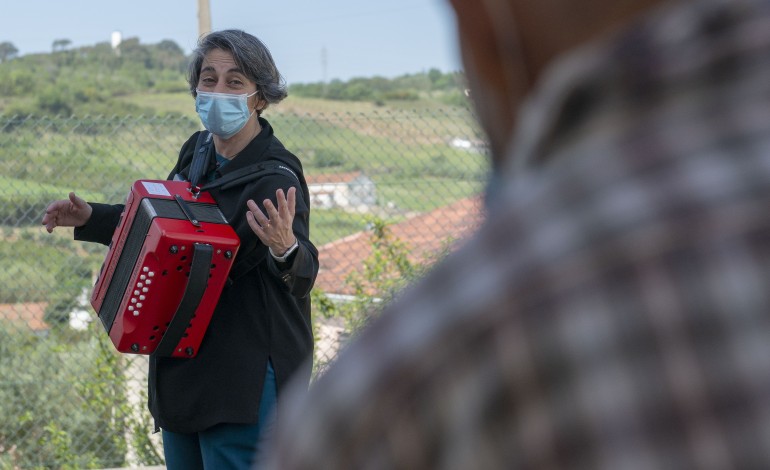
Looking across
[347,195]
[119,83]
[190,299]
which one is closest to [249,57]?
[190,299]

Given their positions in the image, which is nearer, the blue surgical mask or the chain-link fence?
the blue surgical mask

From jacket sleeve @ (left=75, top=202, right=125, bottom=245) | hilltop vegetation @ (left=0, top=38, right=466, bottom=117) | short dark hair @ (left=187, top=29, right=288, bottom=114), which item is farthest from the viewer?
hilltop vegetation @ (left=0, top=38, right=466, bottom=117)

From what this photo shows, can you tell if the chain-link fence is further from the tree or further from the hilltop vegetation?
the tree

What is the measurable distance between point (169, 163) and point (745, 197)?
19.2 feet

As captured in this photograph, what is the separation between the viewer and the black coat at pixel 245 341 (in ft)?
10.1

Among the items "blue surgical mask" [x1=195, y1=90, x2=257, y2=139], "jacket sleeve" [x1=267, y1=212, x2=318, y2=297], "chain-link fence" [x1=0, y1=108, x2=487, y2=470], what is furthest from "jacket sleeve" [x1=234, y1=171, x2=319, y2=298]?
"chain-link fence" [x1=0, y1=108, x2=487, y2=470]

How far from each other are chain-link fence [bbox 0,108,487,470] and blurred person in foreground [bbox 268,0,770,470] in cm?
500

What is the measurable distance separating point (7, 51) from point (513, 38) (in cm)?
3210

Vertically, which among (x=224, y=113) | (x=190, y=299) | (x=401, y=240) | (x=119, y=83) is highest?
(x=224, y=113)

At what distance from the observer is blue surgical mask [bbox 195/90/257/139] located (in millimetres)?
3393

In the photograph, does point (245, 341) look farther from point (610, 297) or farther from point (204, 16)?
point (204, 16)

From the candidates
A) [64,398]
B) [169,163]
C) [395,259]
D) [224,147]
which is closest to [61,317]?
[64,398]

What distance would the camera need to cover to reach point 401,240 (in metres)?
5.99

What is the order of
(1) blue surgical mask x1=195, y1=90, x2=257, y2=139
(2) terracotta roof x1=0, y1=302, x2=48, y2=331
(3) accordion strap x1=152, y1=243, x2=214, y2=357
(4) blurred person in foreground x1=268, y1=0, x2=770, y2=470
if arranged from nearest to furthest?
(4) blurred person in foreground x1=268, y1=0, x2=770, y2=470, (3) accordion strap x1=152, y1=243, x2=214, y2=357, (1) blue surgical mask x1=195, y1=90, x2=257, y2=139, (2) terracotta roof x1=0, y1=302, x2=48, y2=331
